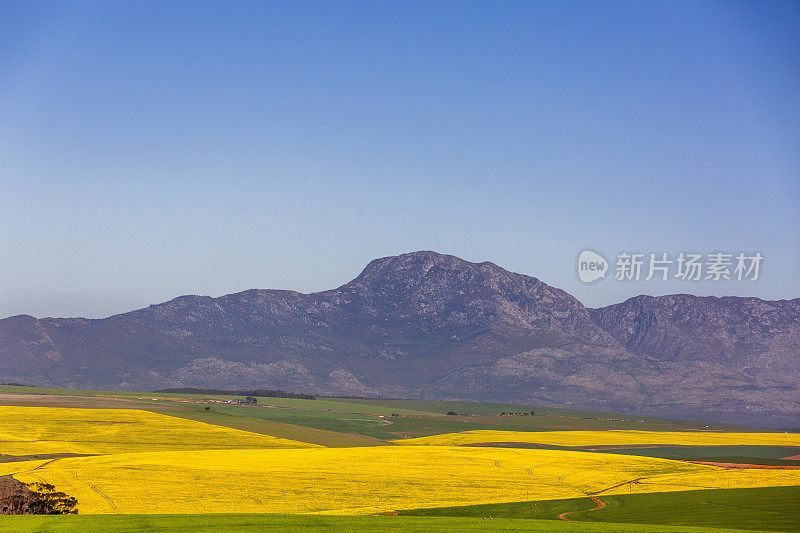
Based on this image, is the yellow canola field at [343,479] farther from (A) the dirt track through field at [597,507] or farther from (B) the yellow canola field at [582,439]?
(B) the yellow canola field at [582,439]

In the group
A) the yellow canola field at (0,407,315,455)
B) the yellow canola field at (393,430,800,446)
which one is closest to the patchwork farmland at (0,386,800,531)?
the yellow canola field at (0,407,315,455)

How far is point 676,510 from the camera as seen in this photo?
6569 centimetres

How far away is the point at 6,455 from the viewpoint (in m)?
94.9

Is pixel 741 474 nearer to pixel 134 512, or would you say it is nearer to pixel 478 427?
pixel 134 512

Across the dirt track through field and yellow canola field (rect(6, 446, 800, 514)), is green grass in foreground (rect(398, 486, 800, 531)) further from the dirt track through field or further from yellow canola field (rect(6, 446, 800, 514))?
yellow canola field (rect(6, 446, 800, 514))

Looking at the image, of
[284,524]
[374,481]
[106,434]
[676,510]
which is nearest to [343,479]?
[374,481]

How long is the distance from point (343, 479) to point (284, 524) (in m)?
26.6

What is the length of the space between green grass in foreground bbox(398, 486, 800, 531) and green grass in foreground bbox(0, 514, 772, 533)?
5534 mm

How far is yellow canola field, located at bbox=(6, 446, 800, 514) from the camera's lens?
6575 cm

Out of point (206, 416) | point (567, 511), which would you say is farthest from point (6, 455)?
point (206, 416)

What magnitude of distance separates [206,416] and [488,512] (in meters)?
114

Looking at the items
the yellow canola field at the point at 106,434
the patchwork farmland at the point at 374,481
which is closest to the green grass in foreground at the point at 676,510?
the patchwork farmland at the point at 374,481

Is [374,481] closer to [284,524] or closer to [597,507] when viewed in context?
[597,507]

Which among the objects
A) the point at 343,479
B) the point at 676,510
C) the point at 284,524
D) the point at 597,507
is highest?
the point at 676,510
